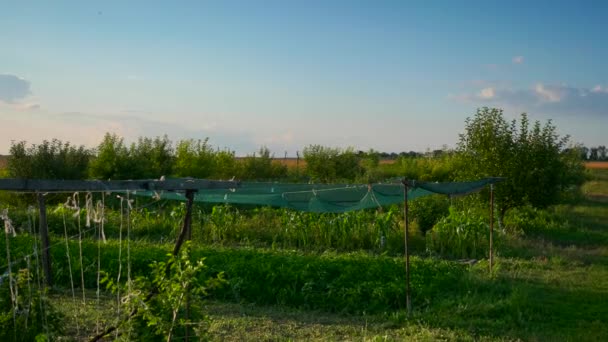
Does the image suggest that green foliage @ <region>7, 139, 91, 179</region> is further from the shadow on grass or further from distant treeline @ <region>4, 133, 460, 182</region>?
the shadow on grass

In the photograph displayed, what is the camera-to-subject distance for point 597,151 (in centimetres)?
5788

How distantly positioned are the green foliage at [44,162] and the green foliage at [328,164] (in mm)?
10073

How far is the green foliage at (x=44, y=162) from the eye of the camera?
60.5ft

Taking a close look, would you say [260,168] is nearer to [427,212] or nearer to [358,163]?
[358,163]

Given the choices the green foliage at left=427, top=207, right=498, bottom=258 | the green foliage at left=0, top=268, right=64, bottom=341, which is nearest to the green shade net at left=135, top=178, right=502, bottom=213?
the green foliage at left=427, top=207, right=498, bottom=258

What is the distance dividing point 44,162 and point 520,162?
44.8 feet

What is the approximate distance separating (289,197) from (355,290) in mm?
3314

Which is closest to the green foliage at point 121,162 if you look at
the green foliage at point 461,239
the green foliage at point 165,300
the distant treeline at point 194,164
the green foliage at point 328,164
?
the distant treeline at point 194,164

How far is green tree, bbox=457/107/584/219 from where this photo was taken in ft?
47.6

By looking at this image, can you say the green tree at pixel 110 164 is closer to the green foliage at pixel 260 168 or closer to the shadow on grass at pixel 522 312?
the green foliage at pixel 260 168

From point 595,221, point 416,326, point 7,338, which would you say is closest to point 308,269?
point 416,326

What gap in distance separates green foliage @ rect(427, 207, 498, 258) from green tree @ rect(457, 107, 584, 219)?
2509mm

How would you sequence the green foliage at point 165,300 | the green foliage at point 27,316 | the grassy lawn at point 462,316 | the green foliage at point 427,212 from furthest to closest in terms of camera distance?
the green foliage at point 427,212
the grassy lawn at point 462,316
the green foliage at point 27,316
the green foliage at point 165,300

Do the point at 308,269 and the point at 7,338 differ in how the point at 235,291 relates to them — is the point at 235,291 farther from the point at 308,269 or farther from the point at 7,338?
the point at 7,338
